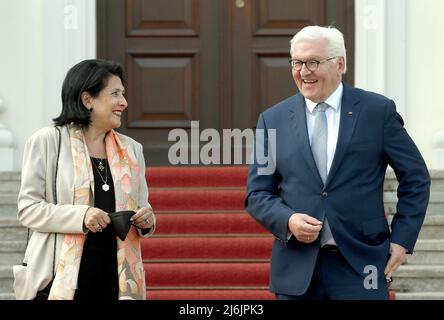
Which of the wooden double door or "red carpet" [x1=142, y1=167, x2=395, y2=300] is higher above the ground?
the wooden double door

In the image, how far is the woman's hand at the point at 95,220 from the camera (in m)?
4.47

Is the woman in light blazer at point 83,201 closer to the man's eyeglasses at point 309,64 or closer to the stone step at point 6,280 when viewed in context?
the man's eyeglasses at point 309,64

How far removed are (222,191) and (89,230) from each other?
139 inches

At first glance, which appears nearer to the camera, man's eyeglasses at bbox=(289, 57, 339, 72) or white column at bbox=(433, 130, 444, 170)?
man's eyeglasses at bbox=(289, 57, 339, 72)

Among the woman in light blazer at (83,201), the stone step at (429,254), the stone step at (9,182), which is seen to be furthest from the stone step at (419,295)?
the stone step at (9,182)

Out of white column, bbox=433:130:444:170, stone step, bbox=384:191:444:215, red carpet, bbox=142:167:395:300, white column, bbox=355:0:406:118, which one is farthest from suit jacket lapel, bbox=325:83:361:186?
white column, bbox=355:0:406:118

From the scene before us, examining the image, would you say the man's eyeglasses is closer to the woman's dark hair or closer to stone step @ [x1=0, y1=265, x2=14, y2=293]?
the woman's dark hair

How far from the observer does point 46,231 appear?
15.0ft

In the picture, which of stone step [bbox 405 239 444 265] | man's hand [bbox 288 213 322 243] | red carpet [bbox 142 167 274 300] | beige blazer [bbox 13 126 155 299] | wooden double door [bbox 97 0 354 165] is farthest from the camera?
wooden double door [bbox 97 0 354 165]

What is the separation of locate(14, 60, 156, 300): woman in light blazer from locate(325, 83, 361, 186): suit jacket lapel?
0.82m

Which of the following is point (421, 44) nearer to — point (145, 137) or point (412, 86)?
point (412, 86)

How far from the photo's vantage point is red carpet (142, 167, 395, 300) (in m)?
7.18

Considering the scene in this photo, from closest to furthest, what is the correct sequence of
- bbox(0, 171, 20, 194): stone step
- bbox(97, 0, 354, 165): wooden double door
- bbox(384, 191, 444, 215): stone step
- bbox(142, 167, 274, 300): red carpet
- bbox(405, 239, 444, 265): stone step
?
bbox(142, 167, 274, 300): red carpet
bbox(405, 239, 444, 265): stone step
bbox(384, 191, 444, 215): stone step
bbox(0, 171, 20, 194): stone step
bbox(97, 0, 354, 165): wooden double door
